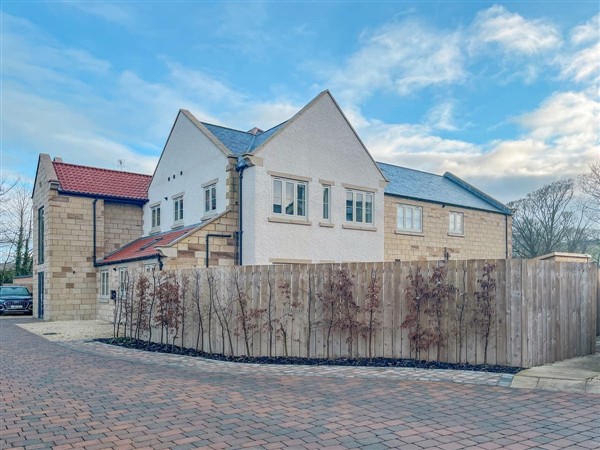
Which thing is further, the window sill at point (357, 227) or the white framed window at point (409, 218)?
the white framed window at point (409, 218)

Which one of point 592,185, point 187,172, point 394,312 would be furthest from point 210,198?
point 592,185

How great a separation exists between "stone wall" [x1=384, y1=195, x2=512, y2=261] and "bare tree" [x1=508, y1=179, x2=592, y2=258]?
476 inches

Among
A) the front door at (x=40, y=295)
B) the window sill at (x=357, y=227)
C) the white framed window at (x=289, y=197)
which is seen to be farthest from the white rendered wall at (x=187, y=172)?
the front door at (x=40, y=295)

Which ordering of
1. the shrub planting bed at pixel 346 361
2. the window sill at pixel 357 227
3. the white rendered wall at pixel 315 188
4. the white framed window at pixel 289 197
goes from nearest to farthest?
the shrub planting bed at pixel 346 361, the white rendered wall at pixel 315 188, the white framed window at pixel 289 197, the window sill at pixel 357 227

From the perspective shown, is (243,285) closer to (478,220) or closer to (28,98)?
(28,98)

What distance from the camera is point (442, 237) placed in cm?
2397

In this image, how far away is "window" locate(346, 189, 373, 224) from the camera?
61.6 feet

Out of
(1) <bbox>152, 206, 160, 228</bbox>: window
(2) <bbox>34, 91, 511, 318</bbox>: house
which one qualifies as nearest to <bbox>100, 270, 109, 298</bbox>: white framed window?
(2) <bbox>34, 91, 511, 318</bbox>: house

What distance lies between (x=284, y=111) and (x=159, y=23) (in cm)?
1089

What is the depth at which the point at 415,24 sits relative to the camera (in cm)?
1145

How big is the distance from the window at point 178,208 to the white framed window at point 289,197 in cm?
559

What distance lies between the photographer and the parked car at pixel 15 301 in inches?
1012

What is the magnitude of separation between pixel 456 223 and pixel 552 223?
56.1ft

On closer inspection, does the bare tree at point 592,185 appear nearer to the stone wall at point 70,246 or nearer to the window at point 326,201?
the window at point 326,201
